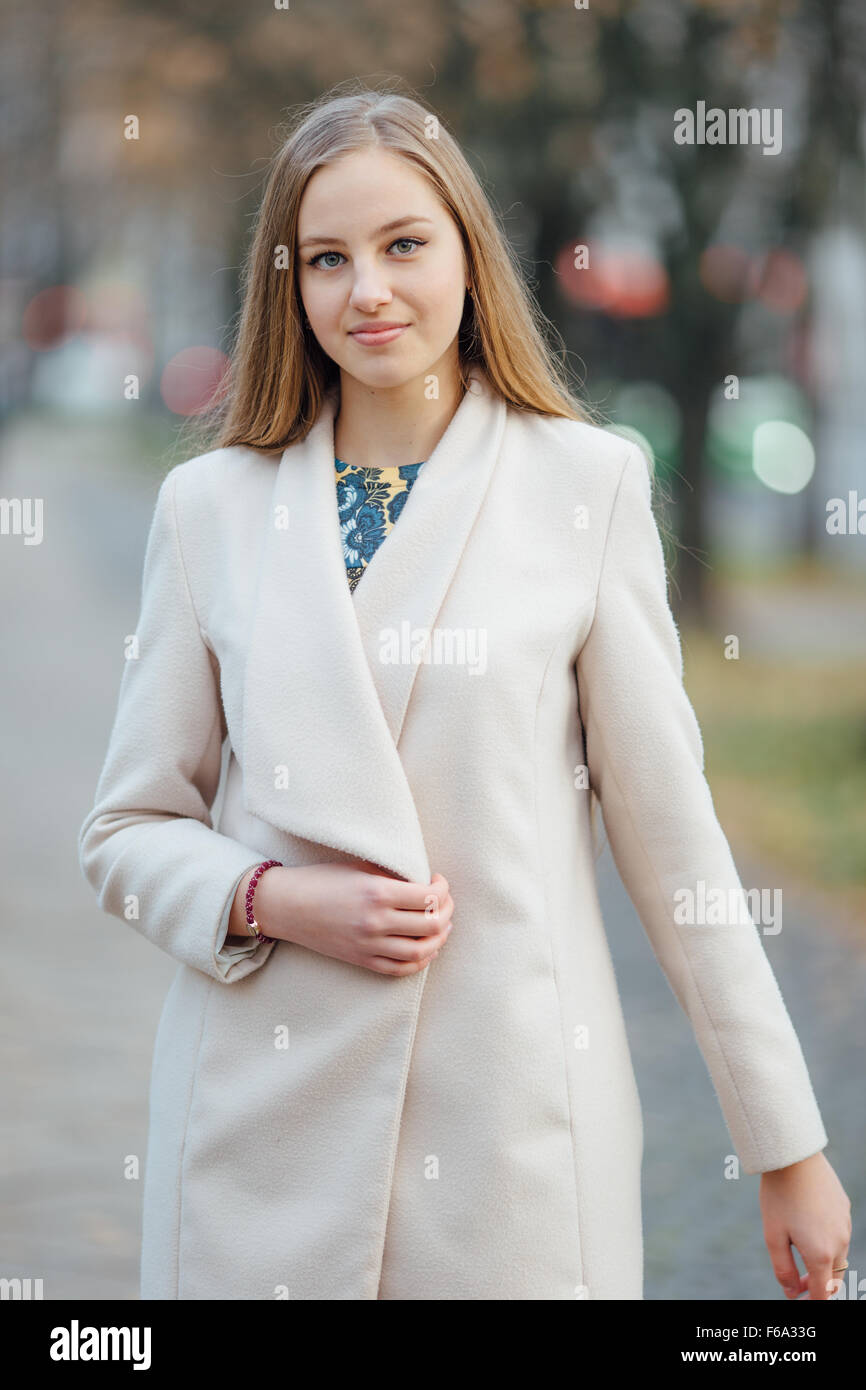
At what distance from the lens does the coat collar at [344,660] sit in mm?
1930

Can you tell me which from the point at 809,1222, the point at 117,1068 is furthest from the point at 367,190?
the point at 117,1068

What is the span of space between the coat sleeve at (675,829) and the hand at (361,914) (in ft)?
0.93

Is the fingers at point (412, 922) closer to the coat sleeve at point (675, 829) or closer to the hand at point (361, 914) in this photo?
the hand at point (361, 914)

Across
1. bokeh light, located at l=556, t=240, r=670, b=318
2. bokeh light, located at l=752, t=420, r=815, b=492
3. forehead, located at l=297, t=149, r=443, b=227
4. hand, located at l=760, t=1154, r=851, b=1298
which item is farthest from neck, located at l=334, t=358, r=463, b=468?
bokeh light, located at l=752, t=420, r=815, b=492

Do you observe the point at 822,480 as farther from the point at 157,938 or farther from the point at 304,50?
the point at 157,938

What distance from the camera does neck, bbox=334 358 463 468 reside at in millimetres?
2117

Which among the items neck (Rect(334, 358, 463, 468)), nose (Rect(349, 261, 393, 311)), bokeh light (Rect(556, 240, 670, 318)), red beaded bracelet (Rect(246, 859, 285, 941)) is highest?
bokeh light (Rect(556, 240, 670, 318))

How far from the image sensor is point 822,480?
863 inches

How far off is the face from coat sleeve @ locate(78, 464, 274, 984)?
334 millimetres

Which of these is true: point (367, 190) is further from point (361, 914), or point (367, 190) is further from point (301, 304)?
point (361, 914)

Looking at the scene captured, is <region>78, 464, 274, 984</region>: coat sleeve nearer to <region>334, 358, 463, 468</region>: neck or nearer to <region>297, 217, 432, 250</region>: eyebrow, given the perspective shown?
<region>334, 358, 463, 468</region>: neck

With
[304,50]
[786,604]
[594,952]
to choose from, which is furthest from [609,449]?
[786,604]

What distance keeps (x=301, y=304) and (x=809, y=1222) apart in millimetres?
1329

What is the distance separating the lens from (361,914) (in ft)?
6.22
